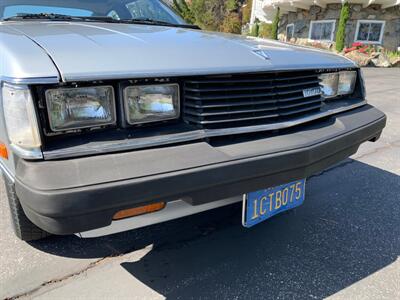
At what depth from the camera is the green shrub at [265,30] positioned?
23881mm

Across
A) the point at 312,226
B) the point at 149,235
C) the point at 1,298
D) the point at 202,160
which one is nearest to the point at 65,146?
the point at 202,160

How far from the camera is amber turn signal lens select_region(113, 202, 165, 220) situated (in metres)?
1.44

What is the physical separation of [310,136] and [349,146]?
1.16ft

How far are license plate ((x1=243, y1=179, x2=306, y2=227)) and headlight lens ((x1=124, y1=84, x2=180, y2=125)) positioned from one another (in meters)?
0.58

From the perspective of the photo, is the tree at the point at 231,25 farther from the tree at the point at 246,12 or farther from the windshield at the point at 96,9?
the windshield at the point at 96,9

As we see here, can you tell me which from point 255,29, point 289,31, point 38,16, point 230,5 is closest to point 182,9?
point 38,16

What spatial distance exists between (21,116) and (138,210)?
1.97 ft

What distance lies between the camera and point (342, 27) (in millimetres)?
18094

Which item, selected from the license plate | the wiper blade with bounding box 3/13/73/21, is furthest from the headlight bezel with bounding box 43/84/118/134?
the wiper blade with bounding box 3/13/73/21

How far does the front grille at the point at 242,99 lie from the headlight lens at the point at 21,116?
0.68m

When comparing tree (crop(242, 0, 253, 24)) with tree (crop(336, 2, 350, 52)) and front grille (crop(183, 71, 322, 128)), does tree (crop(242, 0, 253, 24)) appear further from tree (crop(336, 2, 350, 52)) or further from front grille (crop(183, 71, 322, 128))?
front grille (crop(183, 71, 322, 128))

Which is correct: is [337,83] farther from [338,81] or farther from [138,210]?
[138,210]

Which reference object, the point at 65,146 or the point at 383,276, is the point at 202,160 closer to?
the point at 65,146

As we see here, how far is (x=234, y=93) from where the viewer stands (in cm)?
172
